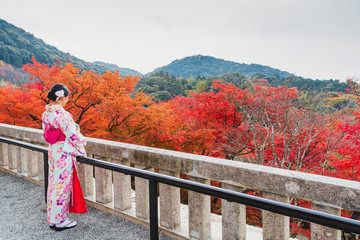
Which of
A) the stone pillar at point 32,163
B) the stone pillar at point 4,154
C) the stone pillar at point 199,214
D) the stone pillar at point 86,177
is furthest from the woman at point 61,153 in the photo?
the stone pillar at point 4,154

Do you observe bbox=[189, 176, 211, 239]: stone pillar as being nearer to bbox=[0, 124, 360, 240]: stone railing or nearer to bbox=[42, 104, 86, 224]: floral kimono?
bbox=[0, 124, 360, 240]: stone railing

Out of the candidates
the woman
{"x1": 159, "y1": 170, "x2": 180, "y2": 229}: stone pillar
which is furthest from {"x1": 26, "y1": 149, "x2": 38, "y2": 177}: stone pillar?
{"x1": 159, "y1": 170, "x2": 180, "y2": 229}: stone pillar

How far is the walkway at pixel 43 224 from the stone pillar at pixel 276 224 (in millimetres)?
1066

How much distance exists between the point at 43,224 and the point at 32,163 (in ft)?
5.38

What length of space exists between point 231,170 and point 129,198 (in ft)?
4.77

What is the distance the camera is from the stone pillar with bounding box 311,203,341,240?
66.3 inches

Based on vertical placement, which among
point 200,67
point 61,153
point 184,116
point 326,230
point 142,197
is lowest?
point 142,197

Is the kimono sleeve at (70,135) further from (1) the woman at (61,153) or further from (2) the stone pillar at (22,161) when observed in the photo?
(2) the stone pillar at (22,161)

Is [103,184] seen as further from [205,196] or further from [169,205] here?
[205,196]

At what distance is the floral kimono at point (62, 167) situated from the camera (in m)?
2.51

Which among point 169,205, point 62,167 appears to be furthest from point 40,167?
point 169,205

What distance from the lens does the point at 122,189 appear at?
2861 millimetres

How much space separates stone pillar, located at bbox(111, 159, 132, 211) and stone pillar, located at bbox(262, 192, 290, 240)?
61.0 inches

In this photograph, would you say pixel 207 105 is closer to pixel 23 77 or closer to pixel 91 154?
pixel 91 154
